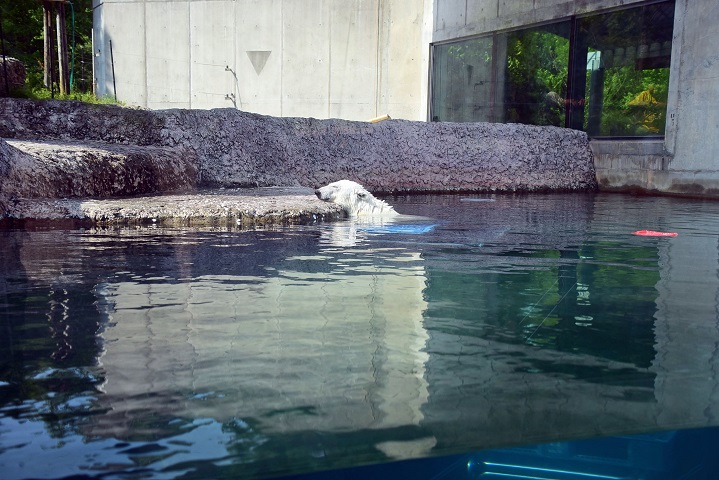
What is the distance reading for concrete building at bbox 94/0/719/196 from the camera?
882 centimetres

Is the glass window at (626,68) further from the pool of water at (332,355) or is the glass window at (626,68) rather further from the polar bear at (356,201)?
the pool of water at (332,355)

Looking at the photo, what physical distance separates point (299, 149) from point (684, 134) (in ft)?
16.3

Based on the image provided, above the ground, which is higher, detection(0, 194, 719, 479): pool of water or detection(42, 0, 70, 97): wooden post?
detection(42, 0, 70, 97): wooden post

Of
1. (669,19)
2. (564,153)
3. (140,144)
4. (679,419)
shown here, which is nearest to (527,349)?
A: (679,419)

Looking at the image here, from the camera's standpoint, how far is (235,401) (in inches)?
51.9

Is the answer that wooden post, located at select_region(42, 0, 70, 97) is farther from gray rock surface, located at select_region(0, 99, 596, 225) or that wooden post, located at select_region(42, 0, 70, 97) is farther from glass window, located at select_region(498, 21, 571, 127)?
glass window, located at select_region(498, 21, 571, 127)

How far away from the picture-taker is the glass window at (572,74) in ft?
30.7

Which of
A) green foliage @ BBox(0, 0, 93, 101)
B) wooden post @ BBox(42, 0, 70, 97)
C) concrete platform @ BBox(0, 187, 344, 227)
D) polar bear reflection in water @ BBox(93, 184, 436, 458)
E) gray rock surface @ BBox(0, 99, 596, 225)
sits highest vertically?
green foliage @ BBox(0, 0, 93, 101)

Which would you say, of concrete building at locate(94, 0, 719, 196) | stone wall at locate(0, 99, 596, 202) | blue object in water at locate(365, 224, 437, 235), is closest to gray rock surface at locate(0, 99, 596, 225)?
stone wall at locate(0, 99, 596, 202)

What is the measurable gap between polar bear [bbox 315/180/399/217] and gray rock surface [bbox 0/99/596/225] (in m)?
0.53

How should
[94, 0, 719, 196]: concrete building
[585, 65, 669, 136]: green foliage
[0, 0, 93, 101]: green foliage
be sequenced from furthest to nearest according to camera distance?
[0, 0, 93, 101]: green foliage, [585, 65, 669, 136]: green foliage, [94, 0, 719, 196]: concrete building

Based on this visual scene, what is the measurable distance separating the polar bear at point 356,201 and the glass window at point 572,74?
5.56 m

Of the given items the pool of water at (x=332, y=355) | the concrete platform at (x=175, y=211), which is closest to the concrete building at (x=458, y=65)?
the concrete platform at (x=175, y=211)

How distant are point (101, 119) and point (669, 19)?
7.32 meters
